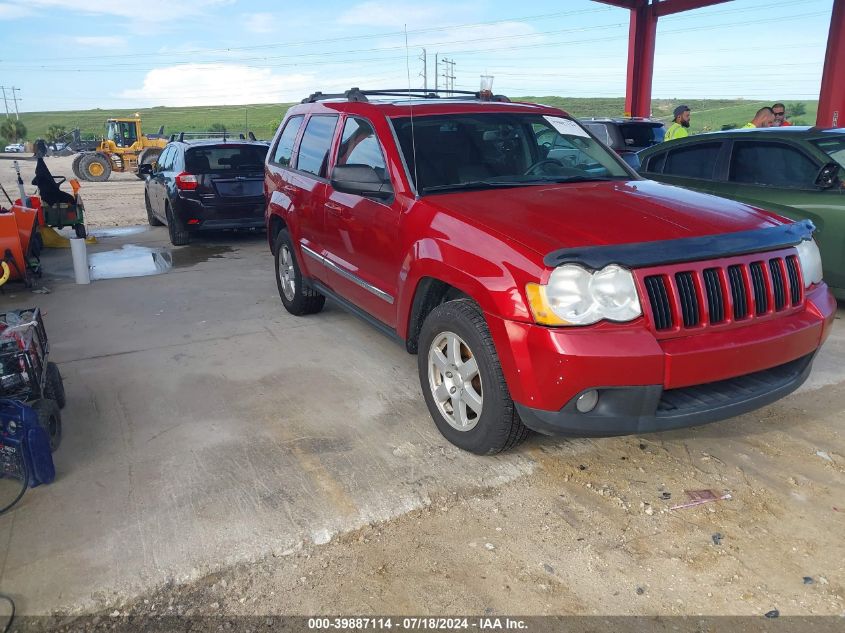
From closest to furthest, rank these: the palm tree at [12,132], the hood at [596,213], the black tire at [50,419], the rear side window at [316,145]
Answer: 1. the hood at [596,213]
2. the black tire at [50,419]
3. the rear side window at [316,145]
4. the palm tree at [12,132]

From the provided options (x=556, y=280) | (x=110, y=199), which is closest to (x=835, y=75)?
(x=556, y=280)

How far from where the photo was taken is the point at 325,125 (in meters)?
5.08

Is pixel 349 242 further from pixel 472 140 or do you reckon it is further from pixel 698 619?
pixel 698 619

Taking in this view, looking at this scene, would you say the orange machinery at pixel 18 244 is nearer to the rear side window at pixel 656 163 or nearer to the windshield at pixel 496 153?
the windshield at pixel 496 153

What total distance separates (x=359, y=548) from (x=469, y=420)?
93 centimetres

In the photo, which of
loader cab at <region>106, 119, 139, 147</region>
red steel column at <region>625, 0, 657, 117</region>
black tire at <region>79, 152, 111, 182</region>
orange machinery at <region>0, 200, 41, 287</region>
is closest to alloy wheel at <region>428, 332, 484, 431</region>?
orange machinery at <region>0, 200, 41, 287</region>

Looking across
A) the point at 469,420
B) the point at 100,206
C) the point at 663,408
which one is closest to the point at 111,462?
the point at 469,420

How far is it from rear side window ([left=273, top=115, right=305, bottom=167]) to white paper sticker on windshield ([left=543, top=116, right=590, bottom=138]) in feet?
7.11

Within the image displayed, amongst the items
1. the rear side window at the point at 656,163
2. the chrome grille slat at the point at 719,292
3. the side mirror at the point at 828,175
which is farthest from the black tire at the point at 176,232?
the chrome grille slat at the point at 719,292

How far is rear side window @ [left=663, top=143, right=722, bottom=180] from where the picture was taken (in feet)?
21.9

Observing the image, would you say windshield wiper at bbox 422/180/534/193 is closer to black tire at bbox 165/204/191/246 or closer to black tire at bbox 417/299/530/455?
black tire at bbox 417/299/530/455

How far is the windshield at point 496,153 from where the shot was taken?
155 inches

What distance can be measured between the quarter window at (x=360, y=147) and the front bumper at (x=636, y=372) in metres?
1.62

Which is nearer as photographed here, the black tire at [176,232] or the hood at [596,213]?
the hood at [596,213]
